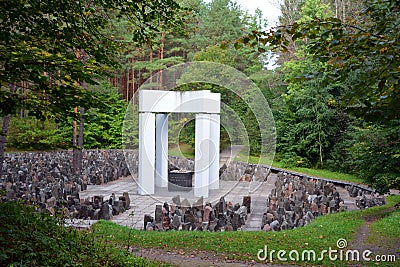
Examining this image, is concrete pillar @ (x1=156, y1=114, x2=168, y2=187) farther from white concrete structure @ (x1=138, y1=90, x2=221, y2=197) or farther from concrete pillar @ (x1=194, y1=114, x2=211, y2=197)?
concrete pillar @ (x1=194, y1=114, x2=211, y2=197)

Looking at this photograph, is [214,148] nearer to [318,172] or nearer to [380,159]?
[380,159]

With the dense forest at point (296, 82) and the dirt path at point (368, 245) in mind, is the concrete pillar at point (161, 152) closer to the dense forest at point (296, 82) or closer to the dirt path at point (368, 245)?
the dense forest at point (296, 82)

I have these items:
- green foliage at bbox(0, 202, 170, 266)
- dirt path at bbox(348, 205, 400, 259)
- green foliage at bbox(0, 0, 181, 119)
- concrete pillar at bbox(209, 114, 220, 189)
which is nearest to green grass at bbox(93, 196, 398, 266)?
dirt path at bbox(348, 205, 400, 259)

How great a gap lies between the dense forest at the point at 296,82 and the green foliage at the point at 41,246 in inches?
38.1

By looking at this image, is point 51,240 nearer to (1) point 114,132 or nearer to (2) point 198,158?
(2) point 198,158

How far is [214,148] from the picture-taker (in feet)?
51.9

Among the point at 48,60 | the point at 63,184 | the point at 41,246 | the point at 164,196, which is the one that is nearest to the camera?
the point at 48,60

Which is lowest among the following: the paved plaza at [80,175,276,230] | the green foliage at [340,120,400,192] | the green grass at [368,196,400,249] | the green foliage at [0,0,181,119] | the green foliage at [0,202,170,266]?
the paved plaza at [80,175,276,230]

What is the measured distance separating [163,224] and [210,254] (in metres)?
2.43

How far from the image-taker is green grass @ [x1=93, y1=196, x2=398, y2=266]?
7648mm

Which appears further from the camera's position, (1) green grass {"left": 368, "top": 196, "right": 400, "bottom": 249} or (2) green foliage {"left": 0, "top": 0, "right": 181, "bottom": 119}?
(1) green grass {"left": 368, "top": 196, "right": 400, "bottom": 249}

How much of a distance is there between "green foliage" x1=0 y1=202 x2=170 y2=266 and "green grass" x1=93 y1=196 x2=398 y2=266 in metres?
2.13

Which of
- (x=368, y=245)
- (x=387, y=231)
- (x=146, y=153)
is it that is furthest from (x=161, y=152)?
(x=368, y=245)

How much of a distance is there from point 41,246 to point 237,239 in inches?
→ 178
